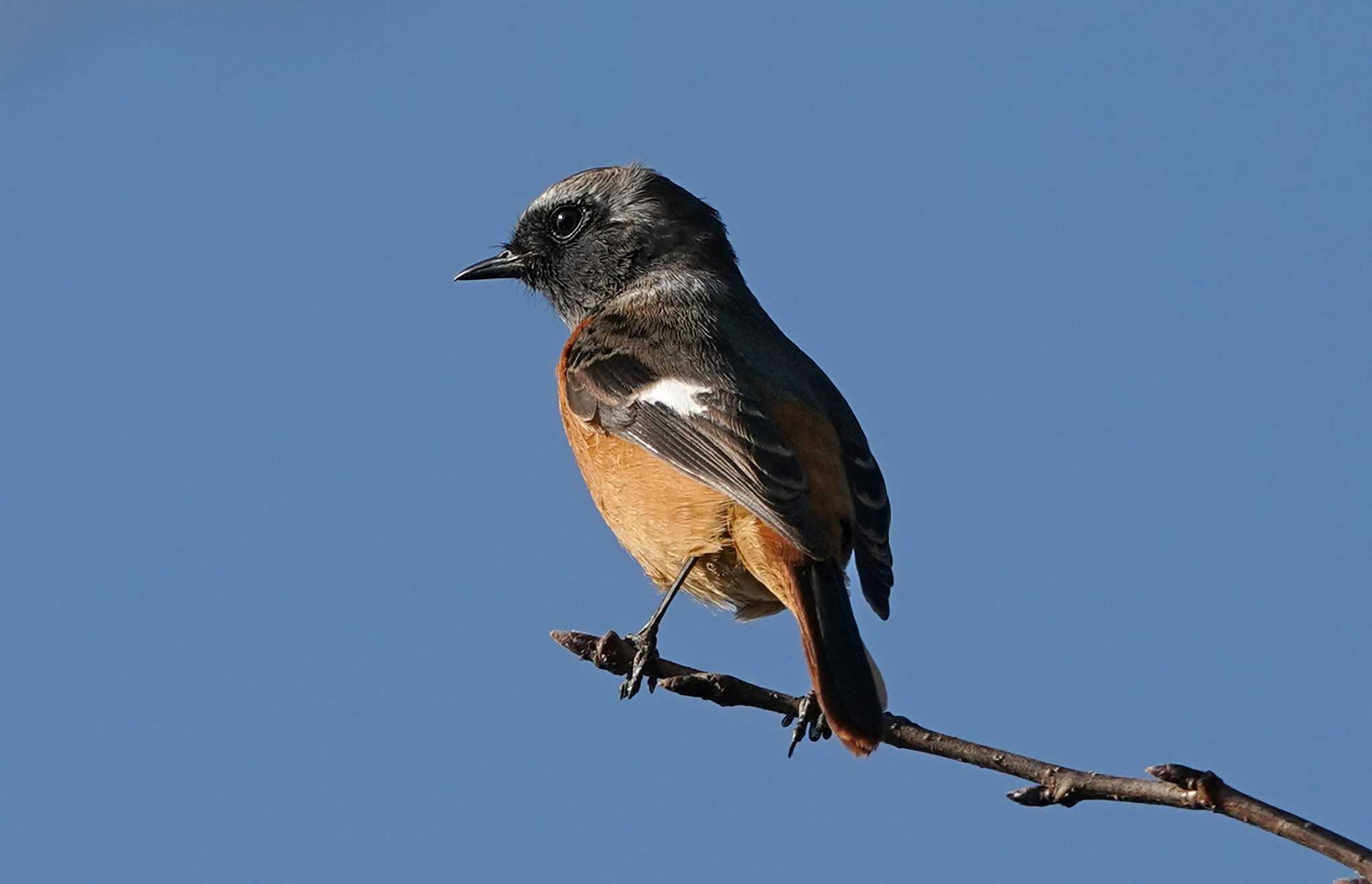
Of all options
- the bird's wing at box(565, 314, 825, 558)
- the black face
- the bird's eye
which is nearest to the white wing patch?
the bird's wing at box(565, 314, 825, 558)

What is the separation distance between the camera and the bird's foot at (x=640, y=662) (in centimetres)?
557

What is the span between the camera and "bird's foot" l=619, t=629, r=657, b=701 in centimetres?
557

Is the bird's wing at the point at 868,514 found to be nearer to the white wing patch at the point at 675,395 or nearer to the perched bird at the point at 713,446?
the perched bird at the point at 713,446

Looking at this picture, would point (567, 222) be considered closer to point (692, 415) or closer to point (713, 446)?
point (692, 415)

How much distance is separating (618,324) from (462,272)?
1.43 m

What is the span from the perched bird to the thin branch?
408 mm

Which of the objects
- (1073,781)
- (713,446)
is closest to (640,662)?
(713,446)

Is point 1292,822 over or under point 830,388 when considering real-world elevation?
under

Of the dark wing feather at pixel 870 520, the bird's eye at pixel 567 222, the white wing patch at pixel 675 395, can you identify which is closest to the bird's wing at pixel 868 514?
the dark wing feather at pixel 870 520

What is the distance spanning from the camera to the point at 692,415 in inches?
261

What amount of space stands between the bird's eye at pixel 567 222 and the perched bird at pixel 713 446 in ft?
0.33

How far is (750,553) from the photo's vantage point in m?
6.18

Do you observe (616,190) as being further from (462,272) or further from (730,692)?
(730,692)

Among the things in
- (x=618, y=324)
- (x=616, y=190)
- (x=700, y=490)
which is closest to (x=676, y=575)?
(x=700, y=490)
